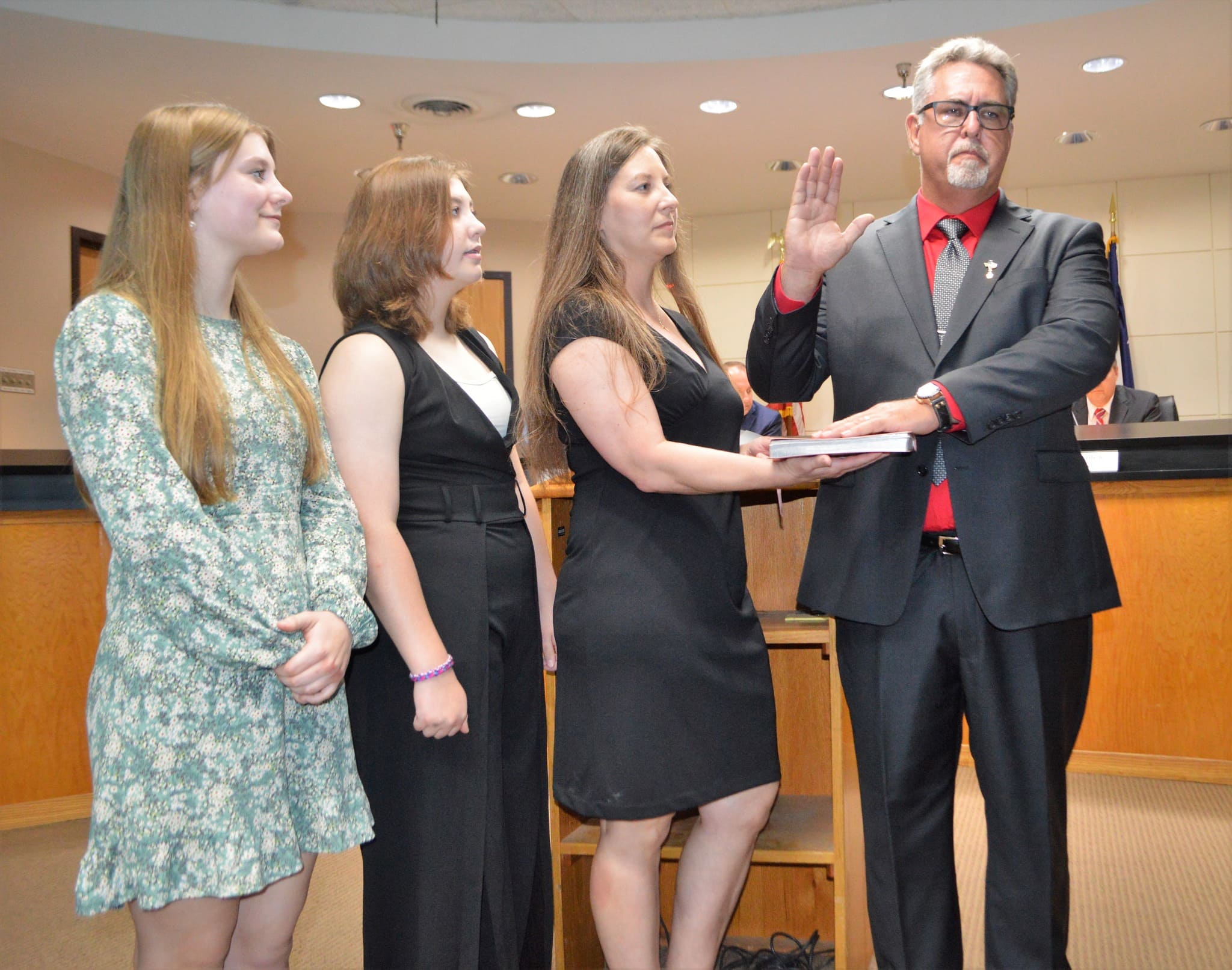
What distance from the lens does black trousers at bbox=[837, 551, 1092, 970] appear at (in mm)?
1693

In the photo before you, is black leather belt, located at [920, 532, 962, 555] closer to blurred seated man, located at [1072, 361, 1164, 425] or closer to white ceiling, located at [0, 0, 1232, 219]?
white ceiling, located at [0, 0, 1232, 219]

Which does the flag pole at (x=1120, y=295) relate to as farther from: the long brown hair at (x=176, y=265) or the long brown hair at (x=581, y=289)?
the long brown hair at (x=176, y=265)

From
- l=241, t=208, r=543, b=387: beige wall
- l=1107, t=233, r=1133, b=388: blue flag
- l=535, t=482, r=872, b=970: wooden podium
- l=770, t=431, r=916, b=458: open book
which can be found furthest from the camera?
l=241, t=208, r=543, b=387: beige wall

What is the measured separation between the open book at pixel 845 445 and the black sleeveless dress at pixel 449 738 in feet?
1.61

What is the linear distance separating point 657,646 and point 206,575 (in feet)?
2.32

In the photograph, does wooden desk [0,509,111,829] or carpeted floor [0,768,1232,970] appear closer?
carpeted floor [0,768,1232,970]

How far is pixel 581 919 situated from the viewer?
2.34 m

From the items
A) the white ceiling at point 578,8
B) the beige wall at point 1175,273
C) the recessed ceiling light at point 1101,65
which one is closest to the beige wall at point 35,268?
the white ceiling at point 578,8

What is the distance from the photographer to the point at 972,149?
1.80 meters

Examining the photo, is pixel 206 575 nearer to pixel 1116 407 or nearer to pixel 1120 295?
pixel 1116 407

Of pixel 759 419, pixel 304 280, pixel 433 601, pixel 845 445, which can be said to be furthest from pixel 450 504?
pixel 304 280

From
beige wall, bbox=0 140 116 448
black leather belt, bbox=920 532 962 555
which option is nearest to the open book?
black leather belt, bbox=920 532 962 555

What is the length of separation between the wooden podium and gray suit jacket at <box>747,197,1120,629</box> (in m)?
0.32

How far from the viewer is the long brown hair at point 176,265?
141 centimetres
